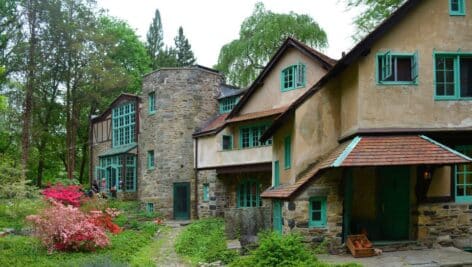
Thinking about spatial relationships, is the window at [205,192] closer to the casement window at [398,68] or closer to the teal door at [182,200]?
the teal door at [182,200]

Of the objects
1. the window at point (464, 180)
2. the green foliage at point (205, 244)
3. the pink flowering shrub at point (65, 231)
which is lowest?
the green foliage at point (205, 244)

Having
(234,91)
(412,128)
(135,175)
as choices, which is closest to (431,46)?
(412,128)

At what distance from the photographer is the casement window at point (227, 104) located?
3067cm

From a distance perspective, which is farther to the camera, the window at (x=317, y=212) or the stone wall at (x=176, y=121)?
the stone wall at (x=176, y=121)

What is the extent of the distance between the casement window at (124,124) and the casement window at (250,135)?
10313 millimetres

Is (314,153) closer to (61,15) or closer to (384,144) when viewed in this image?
(384,144)

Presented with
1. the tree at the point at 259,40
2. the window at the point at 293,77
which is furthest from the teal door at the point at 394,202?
the tree at the point at 259,40

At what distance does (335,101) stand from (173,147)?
1462cm

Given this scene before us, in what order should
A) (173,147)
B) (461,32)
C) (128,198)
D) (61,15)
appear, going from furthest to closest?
(61,15) < (128,198) < (173,147) < (461,32)

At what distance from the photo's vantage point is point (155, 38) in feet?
208

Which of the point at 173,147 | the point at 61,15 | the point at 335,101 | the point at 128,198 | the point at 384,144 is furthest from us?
the point at 61,15

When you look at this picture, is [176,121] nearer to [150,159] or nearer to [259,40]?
[150,159]

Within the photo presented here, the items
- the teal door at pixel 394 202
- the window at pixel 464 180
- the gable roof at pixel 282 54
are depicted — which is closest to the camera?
the window at pixel 464 180

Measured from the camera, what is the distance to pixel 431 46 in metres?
16.5
